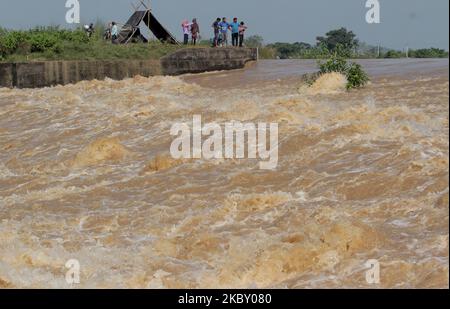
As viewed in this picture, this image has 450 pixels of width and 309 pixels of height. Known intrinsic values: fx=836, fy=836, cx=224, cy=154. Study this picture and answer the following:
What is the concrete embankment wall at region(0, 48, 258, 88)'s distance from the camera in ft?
62.7

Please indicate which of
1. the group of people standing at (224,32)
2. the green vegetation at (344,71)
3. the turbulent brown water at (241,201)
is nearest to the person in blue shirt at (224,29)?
the group of people standing at (224,32)

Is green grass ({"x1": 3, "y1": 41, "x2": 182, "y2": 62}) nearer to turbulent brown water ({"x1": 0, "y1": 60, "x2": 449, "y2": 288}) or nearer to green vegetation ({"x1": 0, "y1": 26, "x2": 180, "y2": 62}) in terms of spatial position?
green vegetation ({"x1": 0, "y1": 26, "x2": 180, "y2": 62})

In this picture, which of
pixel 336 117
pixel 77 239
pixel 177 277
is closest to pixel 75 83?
pixel 336 117

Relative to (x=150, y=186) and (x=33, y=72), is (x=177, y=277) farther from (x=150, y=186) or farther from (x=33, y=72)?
(x=33, y=72)

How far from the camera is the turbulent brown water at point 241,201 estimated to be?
6.17 meters

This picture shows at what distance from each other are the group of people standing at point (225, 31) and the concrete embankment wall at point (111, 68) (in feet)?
3.37

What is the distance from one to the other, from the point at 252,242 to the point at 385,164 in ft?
6.89

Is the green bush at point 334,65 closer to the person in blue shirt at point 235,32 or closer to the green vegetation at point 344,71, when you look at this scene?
the green vegetation at point 344,71

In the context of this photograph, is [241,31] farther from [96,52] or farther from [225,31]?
[96,52]

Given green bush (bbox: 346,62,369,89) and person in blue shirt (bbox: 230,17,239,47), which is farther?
person in blue shirt (bbox: 230,17,239,47)

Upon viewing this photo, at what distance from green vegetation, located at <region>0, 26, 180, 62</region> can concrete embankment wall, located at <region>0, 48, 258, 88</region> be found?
552 mm

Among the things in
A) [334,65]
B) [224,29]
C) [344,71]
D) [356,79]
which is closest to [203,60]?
[224,29]

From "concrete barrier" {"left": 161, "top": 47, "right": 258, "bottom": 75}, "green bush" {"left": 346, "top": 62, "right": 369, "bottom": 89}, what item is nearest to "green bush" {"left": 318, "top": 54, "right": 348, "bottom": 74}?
"green bush" {"left": 346, "top": 62, "right": 369, "bottom": 89}

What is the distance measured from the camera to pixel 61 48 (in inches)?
840
